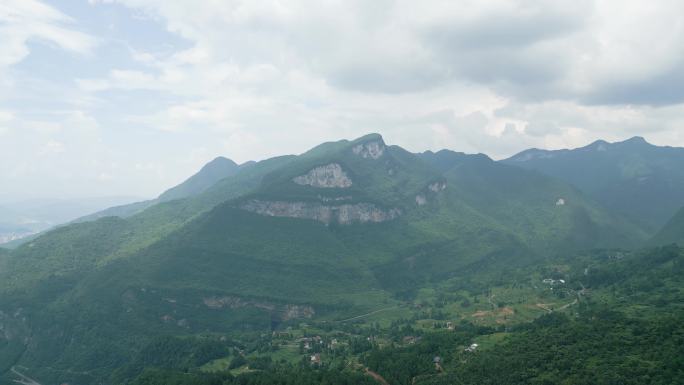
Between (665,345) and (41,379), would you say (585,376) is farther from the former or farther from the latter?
(41,379)

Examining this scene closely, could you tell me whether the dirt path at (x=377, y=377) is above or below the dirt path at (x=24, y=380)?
above

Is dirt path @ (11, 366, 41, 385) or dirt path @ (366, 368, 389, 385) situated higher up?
dirt path @ (366, 368, 389, 385)

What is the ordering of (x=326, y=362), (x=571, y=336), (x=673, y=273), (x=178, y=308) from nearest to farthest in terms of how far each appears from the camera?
(x=571, y=336), (x=326, y=362), (x=673, y=273), (x=178, y=308)

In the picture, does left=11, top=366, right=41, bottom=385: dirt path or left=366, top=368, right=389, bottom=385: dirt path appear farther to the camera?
left=11, top=366, right=41, bottom=385: dirt path

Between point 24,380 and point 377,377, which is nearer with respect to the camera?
point 377,377

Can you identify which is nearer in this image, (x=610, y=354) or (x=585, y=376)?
(x=585, y=376)

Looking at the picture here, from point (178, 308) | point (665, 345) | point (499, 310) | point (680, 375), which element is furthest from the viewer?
point (178, 308)

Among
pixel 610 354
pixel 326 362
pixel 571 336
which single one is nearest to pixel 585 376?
pixel 610 354

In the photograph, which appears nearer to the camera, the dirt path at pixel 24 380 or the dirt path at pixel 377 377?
the dirt path at pixel 377 377

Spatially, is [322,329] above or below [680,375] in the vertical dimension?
below

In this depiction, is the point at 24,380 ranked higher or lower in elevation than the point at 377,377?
lower
